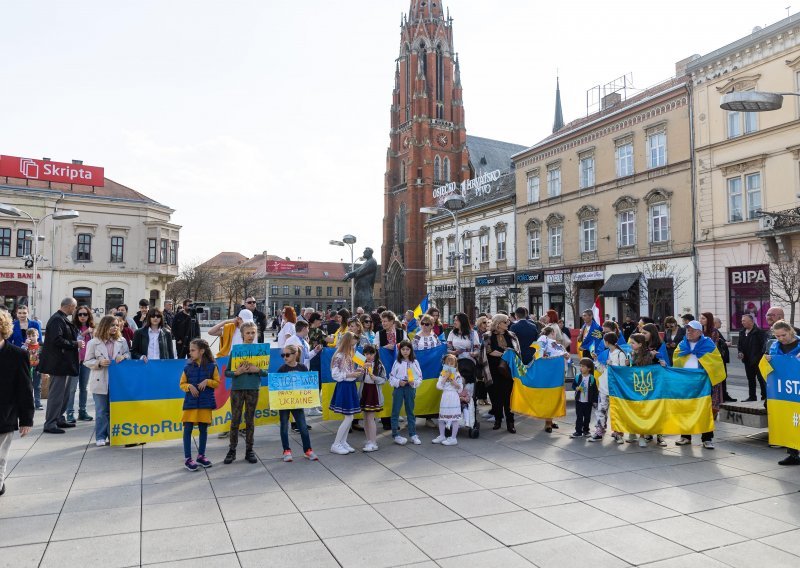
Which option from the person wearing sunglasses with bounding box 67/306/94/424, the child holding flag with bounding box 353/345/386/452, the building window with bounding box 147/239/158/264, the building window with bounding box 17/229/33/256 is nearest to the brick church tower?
the building window with bounding box 147/239/158/264

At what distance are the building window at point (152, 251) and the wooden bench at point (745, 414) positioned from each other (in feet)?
163

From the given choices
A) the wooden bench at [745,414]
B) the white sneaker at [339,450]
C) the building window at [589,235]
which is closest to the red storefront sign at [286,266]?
the building window at [589,235]

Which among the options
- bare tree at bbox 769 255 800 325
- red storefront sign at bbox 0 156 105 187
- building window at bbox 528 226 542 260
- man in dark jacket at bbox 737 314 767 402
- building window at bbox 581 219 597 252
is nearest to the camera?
man in dark jacket at bbox 737 314 767 402

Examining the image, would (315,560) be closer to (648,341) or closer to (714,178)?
(648,341)

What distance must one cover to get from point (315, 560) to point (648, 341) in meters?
6.81

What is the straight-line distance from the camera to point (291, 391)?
811 centimetres

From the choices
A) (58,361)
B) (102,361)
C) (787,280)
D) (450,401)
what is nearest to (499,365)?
(450,401)

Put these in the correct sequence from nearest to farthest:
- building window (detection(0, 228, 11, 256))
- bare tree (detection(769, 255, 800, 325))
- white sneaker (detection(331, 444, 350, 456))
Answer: white sneaker (detection(331, 444, 350, 456)), bare tree (detection(769, 255, 800, 325)), building window (detection(0, 228, 11, 256))

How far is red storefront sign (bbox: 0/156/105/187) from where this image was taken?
1877 inches

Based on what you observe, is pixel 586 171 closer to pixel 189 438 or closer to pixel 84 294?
pixel 189 438

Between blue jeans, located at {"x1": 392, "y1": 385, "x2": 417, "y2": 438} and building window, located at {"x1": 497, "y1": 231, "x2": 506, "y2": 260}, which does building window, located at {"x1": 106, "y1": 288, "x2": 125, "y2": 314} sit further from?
blue jeans, located at {"x1": 392, "y1": 385, "x2": 417, "y2": 438}

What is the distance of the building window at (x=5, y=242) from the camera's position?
4640 centimetres

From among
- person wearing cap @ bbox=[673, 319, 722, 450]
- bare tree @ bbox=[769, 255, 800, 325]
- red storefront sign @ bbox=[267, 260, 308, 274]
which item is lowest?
person wearing cap @ bbox=[673, 319, 722, 450]

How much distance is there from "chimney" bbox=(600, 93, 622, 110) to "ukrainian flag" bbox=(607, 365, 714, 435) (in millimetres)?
33310
